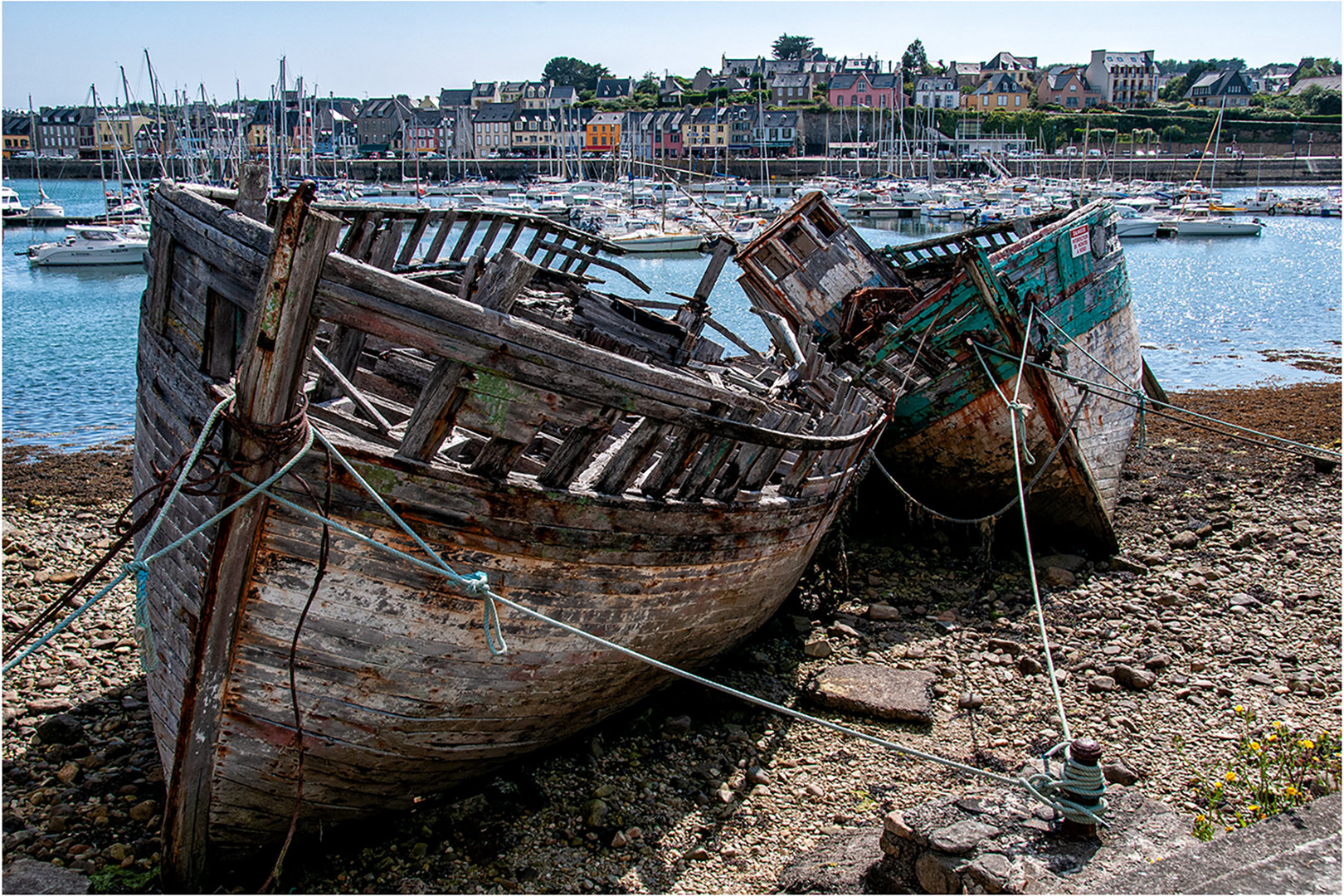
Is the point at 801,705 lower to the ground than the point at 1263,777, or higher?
lower

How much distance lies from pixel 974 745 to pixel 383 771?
14.7 ft

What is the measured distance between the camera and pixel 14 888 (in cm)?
578

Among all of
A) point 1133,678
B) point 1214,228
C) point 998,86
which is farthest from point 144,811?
point 998,86

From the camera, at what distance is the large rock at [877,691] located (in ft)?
26.8

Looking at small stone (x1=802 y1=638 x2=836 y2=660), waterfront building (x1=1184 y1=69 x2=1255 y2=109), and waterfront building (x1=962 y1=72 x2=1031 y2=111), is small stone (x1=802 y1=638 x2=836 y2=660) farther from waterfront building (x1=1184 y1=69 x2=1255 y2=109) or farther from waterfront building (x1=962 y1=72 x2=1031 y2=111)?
waterfront building (x1=1184 y1=69 x2=1255 y2=109)

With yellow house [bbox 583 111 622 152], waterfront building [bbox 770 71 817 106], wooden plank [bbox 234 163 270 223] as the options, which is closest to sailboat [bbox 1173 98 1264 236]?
yellow house [bbox 583 111 622 152]

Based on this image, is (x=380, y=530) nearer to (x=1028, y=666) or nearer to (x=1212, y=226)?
(x=1028, y=666)

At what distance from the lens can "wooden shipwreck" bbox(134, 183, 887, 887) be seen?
191 inches

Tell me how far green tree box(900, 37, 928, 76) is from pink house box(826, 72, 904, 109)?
771 inches

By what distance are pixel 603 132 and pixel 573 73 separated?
45764 mm

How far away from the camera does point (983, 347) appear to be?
36.6ft

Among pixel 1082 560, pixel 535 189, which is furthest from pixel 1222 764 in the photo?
pixel 535 189

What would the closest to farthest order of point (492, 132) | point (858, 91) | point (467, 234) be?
point (467, 234) < point (858, 91) < point (492, 132)

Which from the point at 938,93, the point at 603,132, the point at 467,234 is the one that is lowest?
the point at 467,234
